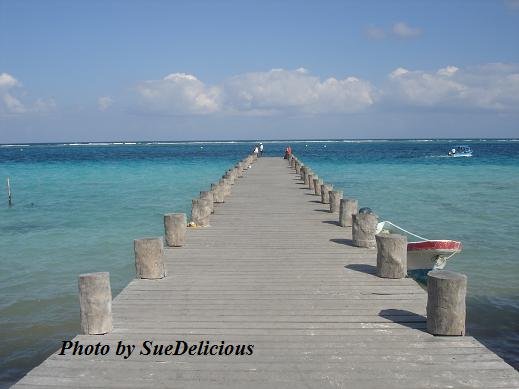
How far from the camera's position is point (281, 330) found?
19.9 feet

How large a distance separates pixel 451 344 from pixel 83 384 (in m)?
3.92

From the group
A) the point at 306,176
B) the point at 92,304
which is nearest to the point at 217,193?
the point at 306,176

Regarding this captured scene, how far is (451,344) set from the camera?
5562 mm

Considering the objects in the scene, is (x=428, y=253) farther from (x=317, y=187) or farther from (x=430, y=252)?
(x=317, y=187)

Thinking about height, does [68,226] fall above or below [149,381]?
below

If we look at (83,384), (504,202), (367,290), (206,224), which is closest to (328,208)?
(206,224)

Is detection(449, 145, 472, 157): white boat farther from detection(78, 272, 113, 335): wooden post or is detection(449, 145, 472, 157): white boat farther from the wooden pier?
detection(78, 272, 113, 335): wooden post

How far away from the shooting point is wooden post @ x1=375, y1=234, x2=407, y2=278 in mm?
7699

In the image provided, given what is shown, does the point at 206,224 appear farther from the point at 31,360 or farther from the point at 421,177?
the point at 421,177

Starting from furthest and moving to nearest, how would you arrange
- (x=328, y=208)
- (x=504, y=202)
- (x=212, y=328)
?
(x=504, y=202)
(x=328, y=208)
(x=212, y=328)

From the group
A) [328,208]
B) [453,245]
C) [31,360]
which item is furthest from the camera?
[328,208]

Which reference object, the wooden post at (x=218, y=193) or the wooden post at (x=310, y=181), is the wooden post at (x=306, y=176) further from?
the wooden post at (x=218, y=193)

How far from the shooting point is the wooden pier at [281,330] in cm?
489

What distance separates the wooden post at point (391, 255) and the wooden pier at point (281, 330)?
184 millimetres
